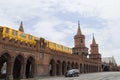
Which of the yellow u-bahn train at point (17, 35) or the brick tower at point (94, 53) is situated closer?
the yellow u-bahn train at point (17, 35)

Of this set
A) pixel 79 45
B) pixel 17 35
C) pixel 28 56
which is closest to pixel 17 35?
pixel 17 35

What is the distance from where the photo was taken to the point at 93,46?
10075 cm

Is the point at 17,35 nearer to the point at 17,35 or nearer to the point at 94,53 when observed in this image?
the point at 17,35

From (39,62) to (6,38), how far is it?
12.2 meters

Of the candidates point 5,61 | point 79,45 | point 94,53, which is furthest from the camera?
point 94,53

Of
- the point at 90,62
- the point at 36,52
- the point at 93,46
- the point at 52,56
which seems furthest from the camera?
the point at 93,46

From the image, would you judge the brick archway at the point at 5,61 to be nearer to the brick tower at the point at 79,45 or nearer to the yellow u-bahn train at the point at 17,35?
the yellow u-bahn train at the point at 17,35

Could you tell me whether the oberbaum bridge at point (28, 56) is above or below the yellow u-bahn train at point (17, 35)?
below

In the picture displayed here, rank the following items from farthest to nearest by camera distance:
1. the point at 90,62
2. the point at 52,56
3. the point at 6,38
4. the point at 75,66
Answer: the point at 90,62, the point at 75,66, the point at 52,56, the point at 6,38

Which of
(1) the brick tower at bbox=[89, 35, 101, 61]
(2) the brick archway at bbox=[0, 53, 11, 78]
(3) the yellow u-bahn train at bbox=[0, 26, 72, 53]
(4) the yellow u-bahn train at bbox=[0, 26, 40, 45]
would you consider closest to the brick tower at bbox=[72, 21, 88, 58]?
(1) the brick tower at bbox=[89, 35, 101, 61]

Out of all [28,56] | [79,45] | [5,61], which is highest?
[79,45]

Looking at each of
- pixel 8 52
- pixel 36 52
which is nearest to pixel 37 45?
pixel 36 52

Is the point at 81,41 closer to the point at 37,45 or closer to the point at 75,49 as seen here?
the point at 75,49

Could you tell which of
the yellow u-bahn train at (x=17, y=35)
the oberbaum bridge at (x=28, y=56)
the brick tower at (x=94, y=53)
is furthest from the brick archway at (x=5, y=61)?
the brick tower at (x=94, y=53)
